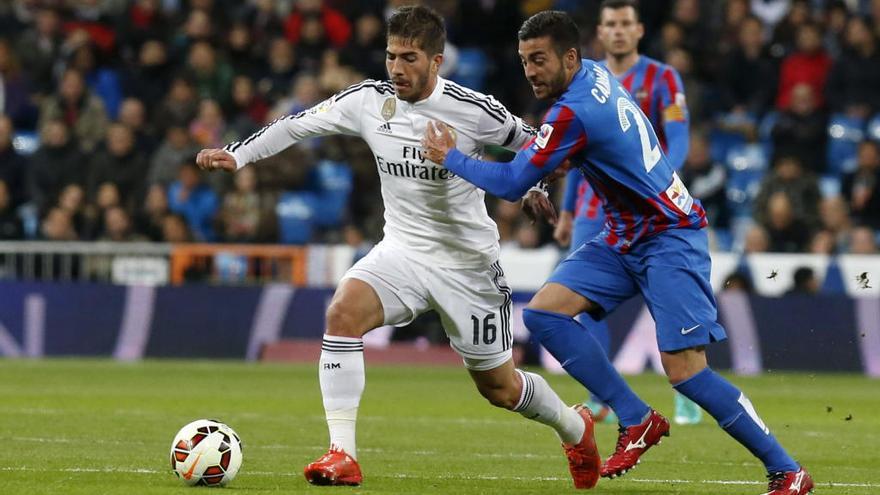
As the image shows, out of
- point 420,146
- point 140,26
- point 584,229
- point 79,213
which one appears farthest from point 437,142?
point 140,26

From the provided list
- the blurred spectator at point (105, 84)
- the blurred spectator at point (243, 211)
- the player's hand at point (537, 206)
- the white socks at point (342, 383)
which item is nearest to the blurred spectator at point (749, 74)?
the blurred spectator at point (243, 211)

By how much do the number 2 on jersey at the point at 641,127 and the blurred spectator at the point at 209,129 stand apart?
42.9 feet

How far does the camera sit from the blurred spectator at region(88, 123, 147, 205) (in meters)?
20.1

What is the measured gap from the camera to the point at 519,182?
285 inches

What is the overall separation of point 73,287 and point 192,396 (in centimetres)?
498

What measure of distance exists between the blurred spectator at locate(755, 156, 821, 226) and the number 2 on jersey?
1081cm

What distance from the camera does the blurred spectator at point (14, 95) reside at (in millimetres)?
21672

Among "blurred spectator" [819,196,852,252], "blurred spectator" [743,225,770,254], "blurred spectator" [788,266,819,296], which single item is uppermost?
"blurred spectator" [819,196,852,252]

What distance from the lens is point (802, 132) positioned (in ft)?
62.2

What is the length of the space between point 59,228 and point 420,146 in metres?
12.1

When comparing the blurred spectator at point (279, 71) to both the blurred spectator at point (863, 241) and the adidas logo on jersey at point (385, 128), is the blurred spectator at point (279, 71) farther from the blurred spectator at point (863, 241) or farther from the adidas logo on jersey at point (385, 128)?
the adidas logo on jersey at point (385, 128)

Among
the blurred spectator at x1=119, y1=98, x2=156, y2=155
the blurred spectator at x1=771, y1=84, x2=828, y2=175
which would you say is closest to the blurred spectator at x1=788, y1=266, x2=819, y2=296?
the blurred spectator at x1=771, y1=84, x2=828, y2=175

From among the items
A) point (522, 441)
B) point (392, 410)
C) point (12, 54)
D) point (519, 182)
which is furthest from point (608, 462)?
point (12, 54)

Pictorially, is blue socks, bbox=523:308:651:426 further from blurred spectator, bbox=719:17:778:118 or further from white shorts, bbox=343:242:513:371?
blurred spectator, bbox=719:17:778:118
